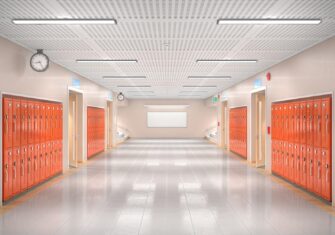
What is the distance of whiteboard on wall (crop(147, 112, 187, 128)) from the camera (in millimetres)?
32094

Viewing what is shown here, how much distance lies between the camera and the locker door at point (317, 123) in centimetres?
754

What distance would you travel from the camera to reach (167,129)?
3212cm

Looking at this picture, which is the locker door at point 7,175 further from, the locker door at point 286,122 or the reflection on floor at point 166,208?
the locker door at point 286,122

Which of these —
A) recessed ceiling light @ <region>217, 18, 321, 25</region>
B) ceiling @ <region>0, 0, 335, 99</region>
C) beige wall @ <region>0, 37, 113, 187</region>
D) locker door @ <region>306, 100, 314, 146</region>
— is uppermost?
ceiling @ <region>0, 0, 335, 99</region>

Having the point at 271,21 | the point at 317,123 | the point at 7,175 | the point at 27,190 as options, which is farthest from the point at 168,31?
the point at 27,190

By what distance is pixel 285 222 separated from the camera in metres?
5.72

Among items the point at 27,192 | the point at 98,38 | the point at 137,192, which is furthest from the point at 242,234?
the point at 27,192

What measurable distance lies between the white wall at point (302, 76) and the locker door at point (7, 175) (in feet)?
20.6

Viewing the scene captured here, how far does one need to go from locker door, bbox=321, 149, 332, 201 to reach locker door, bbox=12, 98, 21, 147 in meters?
6.15

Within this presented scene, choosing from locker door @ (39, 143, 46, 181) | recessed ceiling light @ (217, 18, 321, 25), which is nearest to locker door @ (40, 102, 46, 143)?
locker door @ (39, 143, 46, 181)

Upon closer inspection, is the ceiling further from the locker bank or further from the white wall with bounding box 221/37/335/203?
the white wall with bounding box 221/37/335/203

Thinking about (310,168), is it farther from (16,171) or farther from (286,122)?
(16,171)

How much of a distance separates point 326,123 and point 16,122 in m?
6.15

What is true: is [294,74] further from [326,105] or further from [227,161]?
[227,161]
